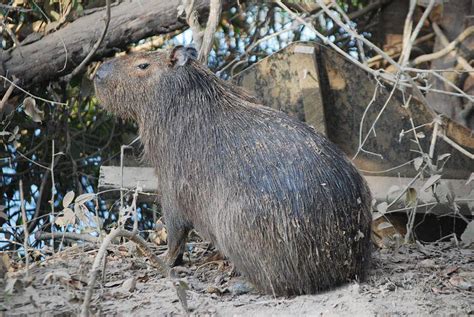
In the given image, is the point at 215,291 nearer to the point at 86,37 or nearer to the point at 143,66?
the point at 143,66

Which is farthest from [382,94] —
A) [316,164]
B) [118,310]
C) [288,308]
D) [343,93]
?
[118,310]

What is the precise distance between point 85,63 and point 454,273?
2804 millimetres

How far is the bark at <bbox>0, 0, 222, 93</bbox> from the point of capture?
18.8 feet

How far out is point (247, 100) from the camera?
4.78 m

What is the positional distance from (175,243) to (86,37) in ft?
5.86

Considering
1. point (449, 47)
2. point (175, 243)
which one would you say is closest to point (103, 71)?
point (175, 243)

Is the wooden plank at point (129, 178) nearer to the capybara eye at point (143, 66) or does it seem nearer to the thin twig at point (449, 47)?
the capybara eye at point (143, 66)

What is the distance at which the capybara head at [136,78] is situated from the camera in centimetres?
479

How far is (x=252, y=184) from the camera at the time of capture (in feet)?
13.8

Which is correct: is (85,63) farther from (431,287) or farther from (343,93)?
(431,287)

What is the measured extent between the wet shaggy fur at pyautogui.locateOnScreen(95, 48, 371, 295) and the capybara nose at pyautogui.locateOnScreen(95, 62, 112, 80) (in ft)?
0.98

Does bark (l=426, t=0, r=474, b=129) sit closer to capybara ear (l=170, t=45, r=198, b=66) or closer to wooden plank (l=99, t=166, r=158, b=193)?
wooden plank (l=99, t=166, r=158, b=193)

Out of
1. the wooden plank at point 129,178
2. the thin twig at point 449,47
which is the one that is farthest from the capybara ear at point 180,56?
the thin twig at point 449,47

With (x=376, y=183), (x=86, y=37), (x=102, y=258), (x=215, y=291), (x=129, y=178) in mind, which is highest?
(x=86, y=37)
